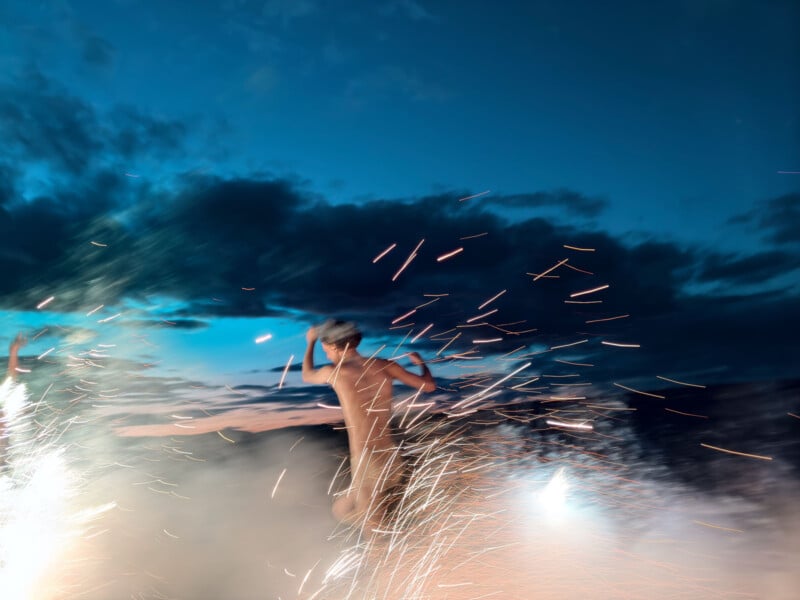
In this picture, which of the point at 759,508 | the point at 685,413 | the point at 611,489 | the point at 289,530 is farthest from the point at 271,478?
the point at 685,413

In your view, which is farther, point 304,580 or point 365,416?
point 304,580

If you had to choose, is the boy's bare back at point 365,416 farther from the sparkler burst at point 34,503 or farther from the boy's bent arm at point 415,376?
the sparkler burst at point 34,503

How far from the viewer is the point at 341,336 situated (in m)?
4.87

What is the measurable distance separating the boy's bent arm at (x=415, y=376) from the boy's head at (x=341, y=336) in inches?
16.7

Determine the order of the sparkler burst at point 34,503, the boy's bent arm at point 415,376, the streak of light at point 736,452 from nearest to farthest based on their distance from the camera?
the boy's bent arm at point 415,376
the sparkler burst at point 34,503
the streak of light at point 736,452

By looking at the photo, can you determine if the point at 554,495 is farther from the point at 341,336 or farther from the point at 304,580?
the point at 341,336

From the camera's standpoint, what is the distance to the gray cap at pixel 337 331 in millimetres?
4871

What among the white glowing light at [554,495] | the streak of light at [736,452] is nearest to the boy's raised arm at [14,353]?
the white glowing light at [554,495]

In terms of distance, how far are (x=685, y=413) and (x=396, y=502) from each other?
3486 centimetres

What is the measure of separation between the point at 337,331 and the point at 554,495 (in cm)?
877

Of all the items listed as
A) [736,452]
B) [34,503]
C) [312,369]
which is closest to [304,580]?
[34,503]

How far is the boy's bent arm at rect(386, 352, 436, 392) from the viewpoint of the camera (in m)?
5.10

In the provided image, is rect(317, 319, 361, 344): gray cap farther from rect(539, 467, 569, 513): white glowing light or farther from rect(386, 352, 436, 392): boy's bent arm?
rect(539, 467, 569, 513): white glowing light

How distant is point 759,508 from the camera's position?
11.2m
